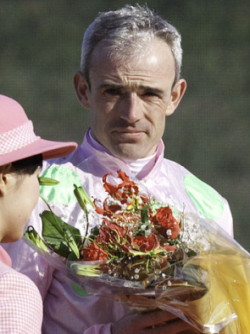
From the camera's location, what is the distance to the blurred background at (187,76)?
998 centimetres

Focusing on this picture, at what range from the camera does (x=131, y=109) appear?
13.5 feet

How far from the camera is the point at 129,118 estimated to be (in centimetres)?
411

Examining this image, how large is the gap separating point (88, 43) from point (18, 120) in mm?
1091

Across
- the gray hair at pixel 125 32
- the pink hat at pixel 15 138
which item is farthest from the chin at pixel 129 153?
the pink hat at pixel 15 138

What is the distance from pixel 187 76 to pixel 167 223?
757 cm

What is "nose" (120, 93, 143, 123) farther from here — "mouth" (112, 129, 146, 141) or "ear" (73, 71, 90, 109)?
"ear" (73, 71, 90, 109)

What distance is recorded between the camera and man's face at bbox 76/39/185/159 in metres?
4.12

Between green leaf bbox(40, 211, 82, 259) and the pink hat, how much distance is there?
0.34 m

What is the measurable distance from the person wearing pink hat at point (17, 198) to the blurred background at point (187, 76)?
246 inches

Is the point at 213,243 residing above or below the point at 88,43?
below

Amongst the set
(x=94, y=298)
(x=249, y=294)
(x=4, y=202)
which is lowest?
(x=94, y=298)

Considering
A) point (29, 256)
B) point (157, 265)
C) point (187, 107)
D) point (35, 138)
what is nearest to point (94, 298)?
point (29, 256)

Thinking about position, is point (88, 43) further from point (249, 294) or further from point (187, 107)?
point (187, 107)

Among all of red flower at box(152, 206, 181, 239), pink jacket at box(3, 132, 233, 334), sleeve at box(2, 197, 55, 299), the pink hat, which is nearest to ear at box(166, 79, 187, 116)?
pink jacket at box(3, 132, 233, 334)
